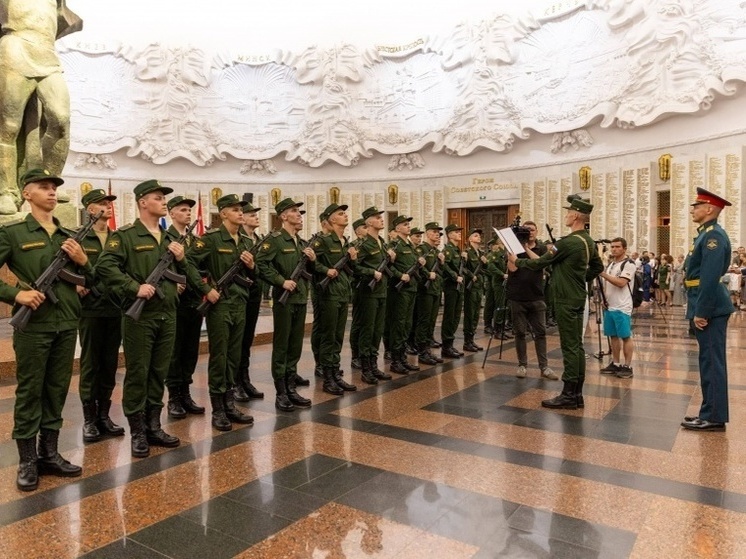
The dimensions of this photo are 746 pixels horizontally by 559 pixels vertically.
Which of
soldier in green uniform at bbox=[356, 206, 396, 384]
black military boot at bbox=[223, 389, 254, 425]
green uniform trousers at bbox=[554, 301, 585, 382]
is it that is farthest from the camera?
soldier in green uniform at bbox=[356, 206, 396, 384]

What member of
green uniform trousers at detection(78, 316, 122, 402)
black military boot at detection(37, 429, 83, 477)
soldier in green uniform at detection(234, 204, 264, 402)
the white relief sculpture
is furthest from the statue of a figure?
the white relief sculpture

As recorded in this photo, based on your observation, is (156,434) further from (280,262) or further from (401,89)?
(401,89)

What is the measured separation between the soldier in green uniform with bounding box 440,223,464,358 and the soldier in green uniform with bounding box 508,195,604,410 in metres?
2.49

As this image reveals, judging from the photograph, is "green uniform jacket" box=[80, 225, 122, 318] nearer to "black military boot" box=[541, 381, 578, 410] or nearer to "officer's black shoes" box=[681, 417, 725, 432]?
"black military boot" box=[541, 381, 578, 410]

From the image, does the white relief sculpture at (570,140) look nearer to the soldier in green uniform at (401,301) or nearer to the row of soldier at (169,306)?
the soldier in green uniform at (401,301)

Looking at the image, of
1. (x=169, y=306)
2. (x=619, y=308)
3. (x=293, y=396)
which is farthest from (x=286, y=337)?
(x=619, y=308)

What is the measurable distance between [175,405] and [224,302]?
100 centimetres

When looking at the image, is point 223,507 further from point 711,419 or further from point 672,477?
point 711,419

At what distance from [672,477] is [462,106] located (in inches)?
727

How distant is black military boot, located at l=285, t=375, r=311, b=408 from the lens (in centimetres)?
489

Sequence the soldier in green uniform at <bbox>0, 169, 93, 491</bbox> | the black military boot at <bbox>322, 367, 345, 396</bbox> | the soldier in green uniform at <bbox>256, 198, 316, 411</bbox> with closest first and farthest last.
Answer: the soldier in green uniform at <bbox>0, 169, 93, 491</bbox>, the soldier in green uniform at <bbox>256, 198, 316, 411</bbox>, the black military boot at <bbox>322, 367, 345, 396</bbox>

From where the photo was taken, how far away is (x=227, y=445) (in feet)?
12.6

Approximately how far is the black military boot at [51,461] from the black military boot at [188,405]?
1350mm

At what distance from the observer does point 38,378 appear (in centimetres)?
318
